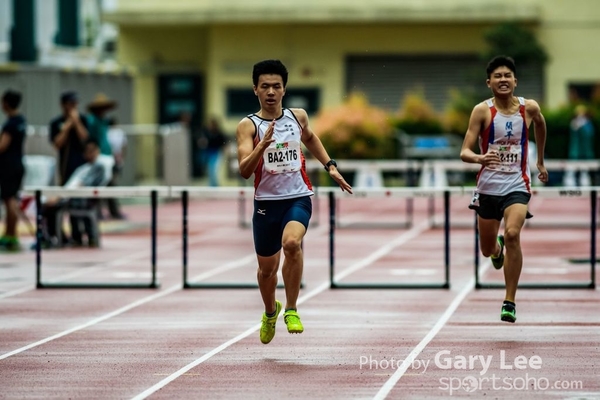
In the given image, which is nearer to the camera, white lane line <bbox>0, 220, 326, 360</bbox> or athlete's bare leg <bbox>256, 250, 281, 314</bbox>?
athlete's bare leg <bbox>256, 250, 281, 314</bbox>

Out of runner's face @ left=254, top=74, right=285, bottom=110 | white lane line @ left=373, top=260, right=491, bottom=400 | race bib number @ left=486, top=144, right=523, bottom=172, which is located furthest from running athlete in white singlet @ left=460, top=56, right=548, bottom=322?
runner's face @ left=254, top=74, right=285, bottom=110

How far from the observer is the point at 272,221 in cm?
1044

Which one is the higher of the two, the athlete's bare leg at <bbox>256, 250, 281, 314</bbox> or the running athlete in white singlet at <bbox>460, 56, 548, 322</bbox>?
the running athlete in white singlet at <bbox>460, 56, 548, 322</bbox>

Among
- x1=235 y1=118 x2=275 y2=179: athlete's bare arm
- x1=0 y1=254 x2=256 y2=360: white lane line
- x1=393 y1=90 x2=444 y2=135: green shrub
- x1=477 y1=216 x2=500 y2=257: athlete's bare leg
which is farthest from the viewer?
x1=393 y1=90 x2=444 y2=135: green shrub

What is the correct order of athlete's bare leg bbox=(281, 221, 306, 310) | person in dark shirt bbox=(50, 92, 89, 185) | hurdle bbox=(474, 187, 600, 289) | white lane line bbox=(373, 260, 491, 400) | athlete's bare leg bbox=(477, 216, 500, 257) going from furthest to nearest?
1. person in dark shirt bbox=(50, 92, 89, 185)
2. hurdle bbox=(474, 187, 600, 289)
3. athlete's bare leg bbox=(477, 216, 500, 257)
4. athlete's bare leg bbox=(281, 221, 306, 310)
5. white lane line bbox=(373, 260, 491, 400)

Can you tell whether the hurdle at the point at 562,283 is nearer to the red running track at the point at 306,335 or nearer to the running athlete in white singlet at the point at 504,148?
the red running track at the point at 306,335

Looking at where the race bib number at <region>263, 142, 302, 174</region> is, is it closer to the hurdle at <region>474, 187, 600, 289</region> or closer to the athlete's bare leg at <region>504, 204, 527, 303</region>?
the athlete's bare leg at <region>504, 204, 527, 303</region>

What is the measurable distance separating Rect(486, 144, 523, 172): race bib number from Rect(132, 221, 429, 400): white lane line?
231 centimetres

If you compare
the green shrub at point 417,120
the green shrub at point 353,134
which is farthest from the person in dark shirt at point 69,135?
the green shrub at point 417,120

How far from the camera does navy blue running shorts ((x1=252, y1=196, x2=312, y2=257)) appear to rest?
411 inches

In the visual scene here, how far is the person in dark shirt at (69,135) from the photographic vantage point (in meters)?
20.0

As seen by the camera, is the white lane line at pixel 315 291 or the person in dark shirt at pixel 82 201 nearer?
the white lane line at pixel 315 291

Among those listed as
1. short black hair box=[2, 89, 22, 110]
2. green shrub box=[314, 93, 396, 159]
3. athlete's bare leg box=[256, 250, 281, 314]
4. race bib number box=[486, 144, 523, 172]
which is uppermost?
short black hair box=[2, 89, 22, 110]

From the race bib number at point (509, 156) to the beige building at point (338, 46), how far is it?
1224 inches
